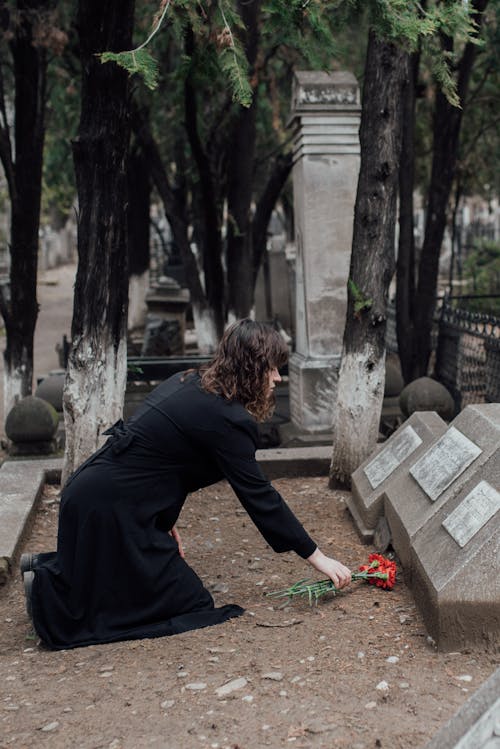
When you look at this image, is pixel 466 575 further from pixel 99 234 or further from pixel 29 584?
pixel 99 234

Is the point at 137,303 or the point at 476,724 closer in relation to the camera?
the point at 476,724

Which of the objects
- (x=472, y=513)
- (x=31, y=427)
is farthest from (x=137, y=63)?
(x=31, y=427)

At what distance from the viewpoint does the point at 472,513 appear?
374 cm

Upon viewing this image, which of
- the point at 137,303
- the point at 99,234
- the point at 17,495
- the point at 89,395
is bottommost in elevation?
the point at 17,495

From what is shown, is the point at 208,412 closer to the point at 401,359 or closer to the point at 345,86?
the point at 345,86

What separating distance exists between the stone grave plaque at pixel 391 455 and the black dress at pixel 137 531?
1.37 m

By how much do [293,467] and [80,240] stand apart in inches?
87.6

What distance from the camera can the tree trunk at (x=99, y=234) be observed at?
5520mm

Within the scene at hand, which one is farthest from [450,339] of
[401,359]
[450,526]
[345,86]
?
[450,526]

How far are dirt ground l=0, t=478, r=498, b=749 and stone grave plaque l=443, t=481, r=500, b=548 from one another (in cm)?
43

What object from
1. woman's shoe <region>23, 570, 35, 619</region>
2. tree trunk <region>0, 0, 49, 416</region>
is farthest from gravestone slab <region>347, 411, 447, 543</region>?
tree trunk <region>0, 0, 49, 416</region>

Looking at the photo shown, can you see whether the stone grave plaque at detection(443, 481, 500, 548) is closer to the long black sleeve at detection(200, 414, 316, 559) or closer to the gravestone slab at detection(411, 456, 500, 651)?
the gravestone slab at detection(411, 456, 500, 651)

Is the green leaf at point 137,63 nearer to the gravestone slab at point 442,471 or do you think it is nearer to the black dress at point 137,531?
the black dress at point 137,531

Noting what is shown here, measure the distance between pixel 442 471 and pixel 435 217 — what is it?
538 centimetres
